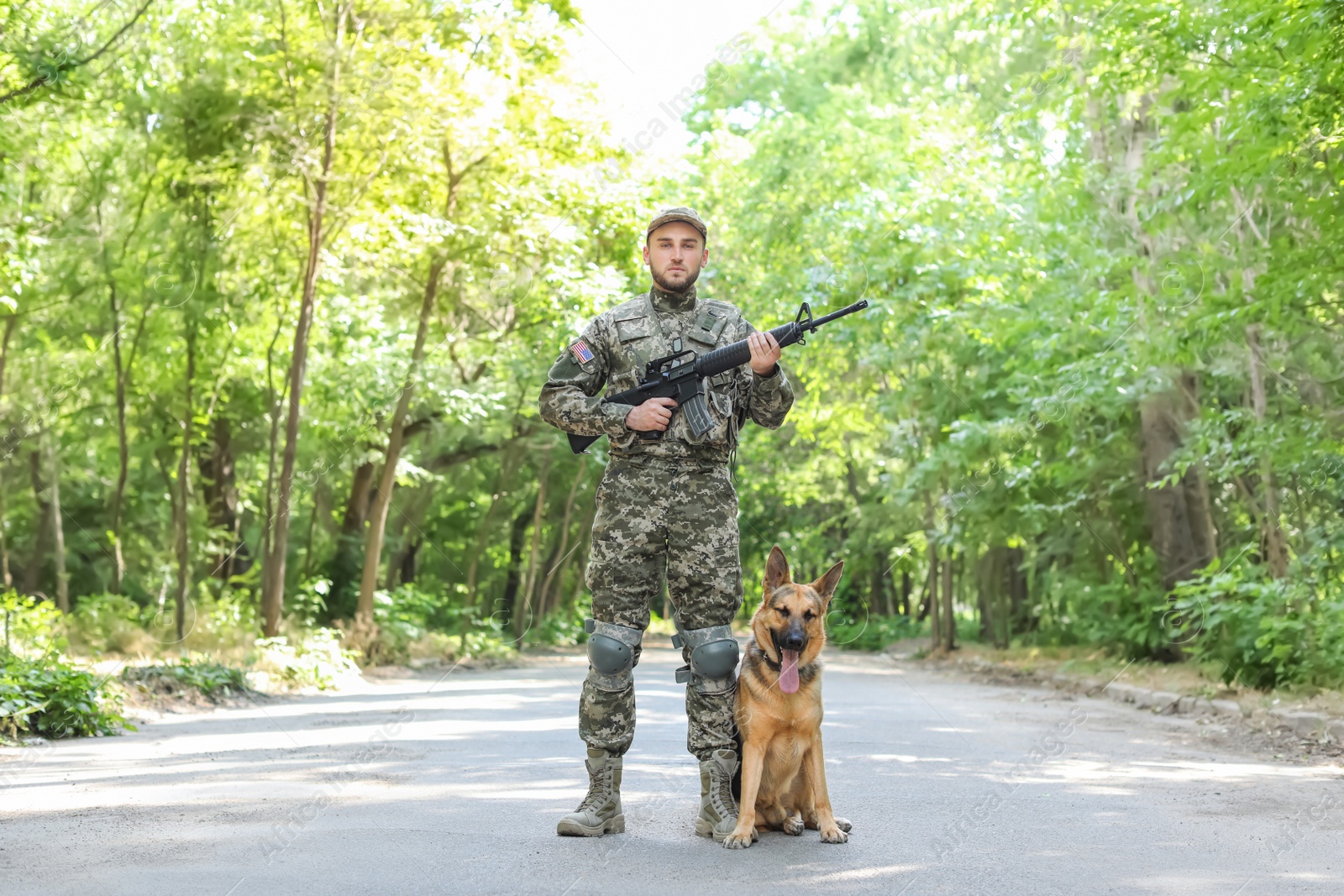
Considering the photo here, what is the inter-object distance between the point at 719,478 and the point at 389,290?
17.5 m

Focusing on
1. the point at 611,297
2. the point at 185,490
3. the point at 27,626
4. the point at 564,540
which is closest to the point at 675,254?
the point at 27,626

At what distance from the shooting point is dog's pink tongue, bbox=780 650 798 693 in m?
5.41

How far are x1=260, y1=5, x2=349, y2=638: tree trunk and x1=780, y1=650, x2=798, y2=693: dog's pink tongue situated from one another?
12.2 m

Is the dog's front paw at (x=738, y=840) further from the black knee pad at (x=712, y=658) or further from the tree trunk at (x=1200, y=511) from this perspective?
the tree trunk at (x=1200, y=511)

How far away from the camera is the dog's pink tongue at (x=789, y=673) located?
213 inches

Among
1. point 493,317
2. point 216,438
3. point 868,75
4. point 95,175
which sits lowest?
point 216,438

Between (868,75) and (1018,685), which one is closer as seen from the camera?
(1018,685)

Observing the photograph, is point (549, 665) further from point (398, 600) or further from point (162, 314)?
point (162, 314)

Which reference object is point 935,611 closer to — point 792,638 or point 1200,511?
point 1200,511

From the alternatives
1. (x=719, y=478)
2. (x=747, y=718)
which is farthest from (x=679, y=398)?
(x=747, y=718)

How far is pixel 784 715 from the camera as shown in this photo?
5422mm

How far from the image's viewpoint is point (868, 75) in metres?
36.1

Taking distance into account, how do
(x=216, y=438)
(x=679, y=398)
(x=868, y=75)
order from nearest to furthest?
(x=679, y=398) < (x=216, y=438) < (x=868, y=75)

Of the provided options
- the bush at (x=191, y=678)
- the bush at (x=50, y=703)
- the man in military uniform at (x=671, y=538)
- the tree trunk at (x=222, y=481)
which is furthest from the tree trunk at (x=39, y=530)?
the man in military uniform at (x=671, y=538)
